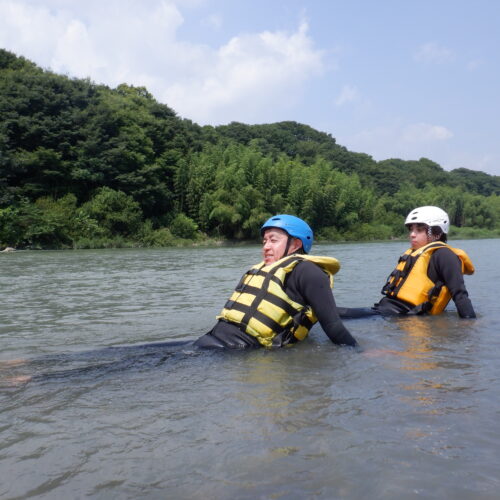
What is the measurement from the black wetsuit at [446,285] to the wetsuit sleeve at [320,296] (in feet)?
7.08

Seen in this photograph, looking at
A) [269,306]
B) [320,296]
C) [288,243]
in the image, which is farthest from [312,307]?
[288,243]

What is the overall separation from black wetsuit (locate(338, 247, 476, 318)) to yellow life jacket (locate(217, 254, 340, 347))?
6.74 feet

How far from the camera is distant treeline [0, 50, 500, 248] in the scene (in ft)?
123

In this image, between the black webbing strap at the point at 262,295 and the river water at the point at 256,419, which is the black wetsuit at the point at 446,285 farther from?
the black webbing strap at the point at 262,295

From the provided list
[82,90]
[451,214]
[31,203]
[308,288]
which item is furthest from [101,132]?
[451,214]

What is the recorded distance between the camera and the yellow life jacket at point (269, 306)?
420cm

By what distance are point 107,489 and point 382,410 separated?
61.4 inches

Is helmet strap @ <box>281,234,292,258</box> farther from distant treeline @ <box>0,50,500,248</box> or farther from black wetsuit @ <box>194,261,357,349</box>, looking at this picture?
distant treeline @ <box>0,50,500,248</box>

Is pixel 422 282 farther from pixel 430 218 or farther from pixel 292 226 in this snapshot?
pixel 292 226

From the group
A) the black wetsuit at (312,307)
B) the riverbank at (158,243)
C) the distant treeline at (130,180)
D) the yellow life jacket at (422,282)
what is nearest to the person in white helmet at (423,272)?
the yellow life jacket at (422,282)

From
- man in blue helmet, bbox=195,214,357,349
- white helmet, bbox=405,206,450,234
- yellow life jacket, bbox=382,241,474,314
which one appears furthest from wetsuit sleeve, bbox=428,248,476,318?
man in blue helmet, bbox=195,214,357,349

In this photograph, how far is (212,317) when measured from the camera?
6.84 metres

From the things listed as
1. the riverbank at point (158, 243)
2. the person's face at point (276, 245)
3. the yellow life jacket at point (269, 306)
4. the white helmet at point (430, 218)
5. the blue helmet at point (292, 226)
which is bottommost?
the riverbank at point (158, 243)

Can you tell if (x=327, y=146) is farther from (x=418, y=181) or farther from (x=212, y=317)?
(x=212, y=317)
